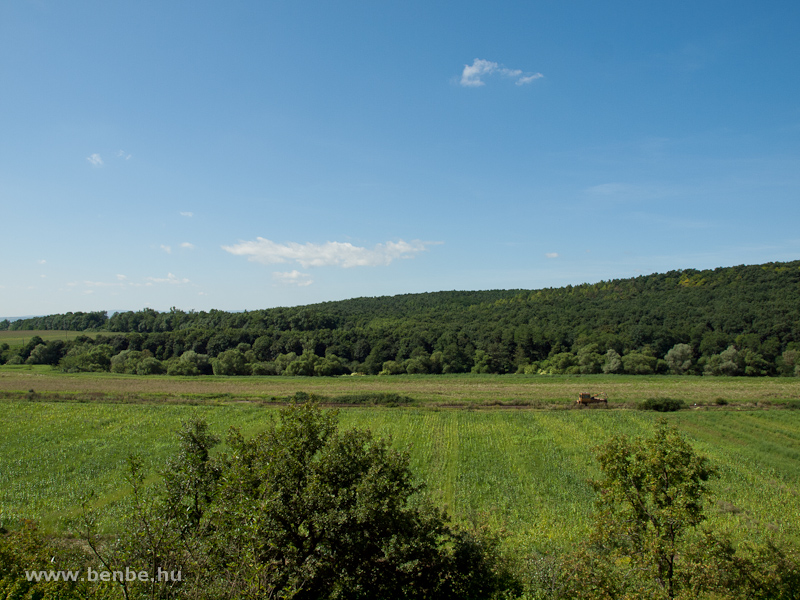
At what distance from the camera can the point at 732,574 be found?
39.3 ft

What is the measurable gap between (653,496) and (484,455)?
59.9 feet

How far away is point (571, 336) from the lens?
90875mm

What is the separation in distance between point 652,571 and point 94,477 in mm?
28002

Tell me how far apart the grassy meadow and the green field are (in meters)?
0.10

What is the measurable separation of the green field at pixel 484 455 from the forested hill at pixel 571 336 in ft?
125

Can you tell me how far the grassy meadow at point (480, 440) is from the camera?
2094cm

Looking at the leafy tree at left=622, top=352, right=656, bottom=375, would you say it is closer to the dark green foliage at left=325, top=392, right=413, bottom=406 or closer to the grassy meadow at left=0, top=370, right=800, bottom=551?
the grassy meadow at left=0, top=370, right=800, bottom=551

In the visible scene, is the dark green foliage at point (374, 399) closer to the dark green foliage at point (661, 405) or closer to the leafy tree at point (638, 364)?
the dark green foliage at point (661, 405)

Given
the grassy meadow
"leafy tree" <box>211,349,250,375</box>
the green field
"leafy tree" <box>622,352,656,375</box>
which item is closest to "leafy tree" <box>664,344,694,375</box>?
"leafy tree" <box>622,352,656,375</box>

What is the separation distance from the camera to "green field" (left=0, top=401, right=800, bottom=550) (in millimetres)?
20438

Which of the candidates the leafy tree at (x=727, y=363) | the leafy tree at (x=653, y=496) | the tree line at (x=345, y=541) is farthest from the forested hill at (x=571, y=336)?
the tree line at (x=345, y=541)

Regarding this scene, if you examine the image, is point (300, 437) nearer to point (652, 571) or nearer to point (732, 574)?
point (652, 571)

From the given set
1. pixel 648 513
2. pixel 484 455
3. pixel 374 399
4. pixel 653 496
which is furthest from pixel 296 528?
pixel 374 399

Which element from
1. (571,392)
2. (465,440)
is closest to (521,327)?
(571,392)
